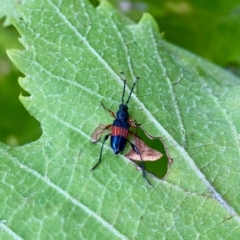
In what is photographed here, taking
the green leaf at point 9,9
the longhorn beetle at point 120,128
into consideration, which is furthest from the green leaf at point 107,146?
the green leaf at point 9,9

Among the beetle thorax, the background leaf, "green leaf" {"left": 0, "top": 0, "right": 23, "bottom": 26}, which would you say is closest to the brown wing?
the beetle thorax

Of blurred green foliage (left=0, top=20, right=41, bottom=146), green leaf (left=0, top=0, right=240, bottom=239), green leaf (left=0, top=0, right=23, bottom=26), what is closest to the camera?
green leaf (left=0, top=0, right=240, bottom=239)

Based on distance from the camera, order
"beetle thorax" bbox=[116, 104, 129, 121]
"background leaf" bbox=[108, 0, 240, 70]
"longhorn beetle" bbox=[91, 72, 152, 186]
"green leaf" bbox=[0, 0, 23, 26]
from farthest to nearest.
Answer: "background leaf" bbox=[108, 0, 240, 70], "green leaf" bbox=[0, 0, 23, 26], "beetle thorax" bbox=[116, 104, 129, 121], "longhorn beetle" bbox=[91, 72, 152, 186]

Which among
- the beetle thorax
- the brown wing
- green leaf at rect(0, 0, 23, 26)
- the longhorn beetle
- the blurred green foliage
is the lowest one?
the blurred green foliage

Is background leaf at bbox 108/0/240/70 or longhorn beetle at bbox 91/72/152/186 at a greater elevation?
longhorn beetle at bbox 91/72/152/186

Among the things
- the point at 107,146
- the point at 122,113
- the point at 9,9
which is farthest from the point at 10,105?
the point at 107,146

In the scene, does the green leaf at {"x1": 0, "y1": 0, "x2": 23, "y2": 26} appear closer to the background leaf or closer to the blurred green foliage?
the blurred green foliage
